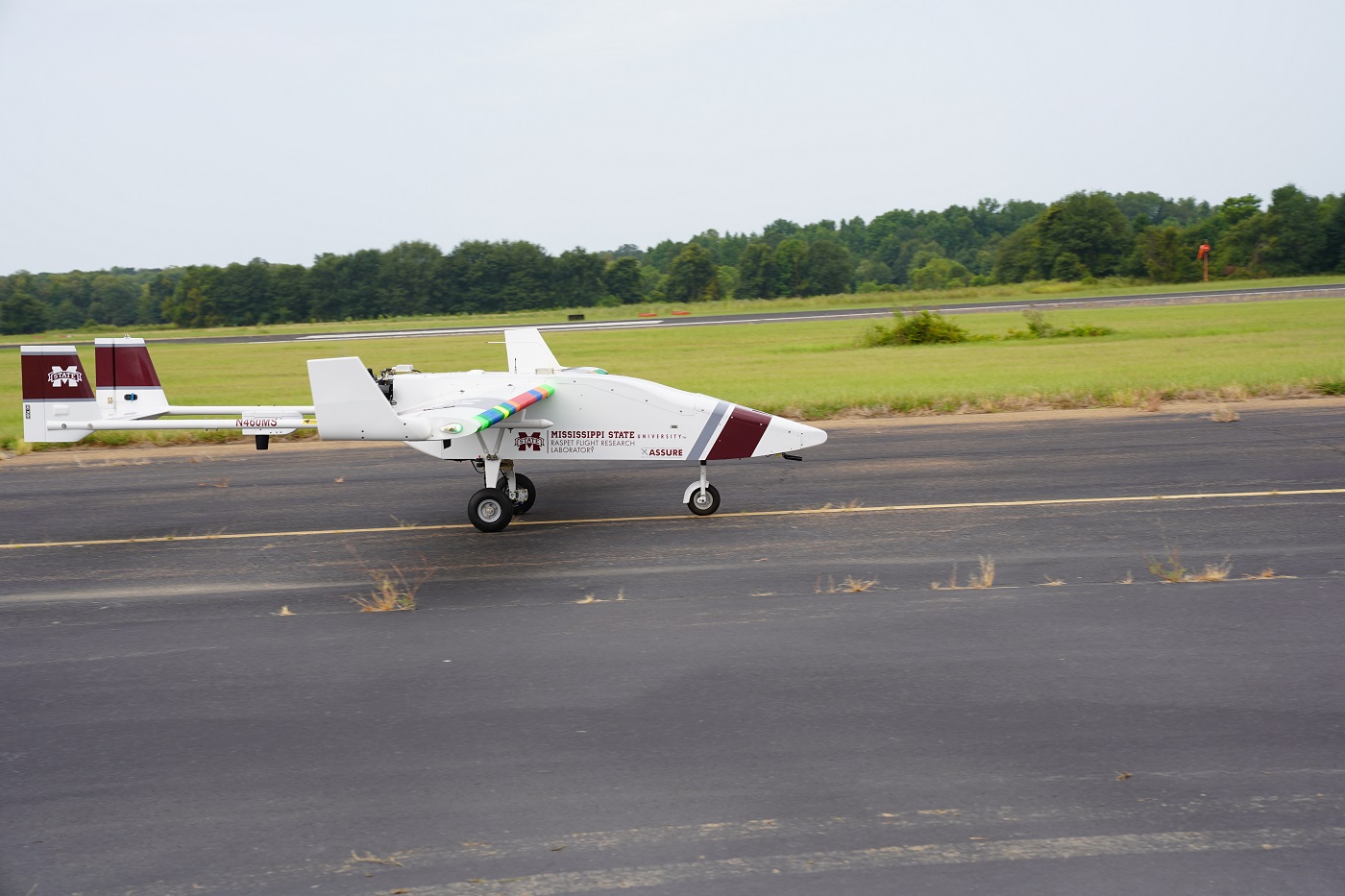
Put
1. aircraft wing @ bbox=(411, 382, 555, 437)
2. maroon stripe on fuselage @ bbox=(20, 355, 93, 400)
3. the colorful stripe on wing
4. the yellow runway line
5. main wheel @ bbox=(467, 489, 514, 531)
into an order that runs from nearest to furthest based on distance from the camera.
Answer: aircraft wing @ bbox=(411, 382, 555, 437), the colorful stripe on wing, main wheel @ bbox=(467, 489, 514, 531), the yellow runway line, maroon stripe on fuselage @ bbox=(20, 355, 93, 400)

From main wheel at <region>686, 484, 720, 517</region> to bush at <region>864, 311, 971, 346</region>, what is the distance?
31.5 m

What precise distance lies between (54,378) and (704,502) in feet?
27.0

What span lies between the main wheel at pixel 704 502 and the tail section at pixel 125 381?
22.6 ft

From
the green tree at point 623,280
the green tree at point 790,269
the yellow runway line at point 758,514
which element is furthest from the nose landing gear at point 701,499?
the green tree at point 790,269

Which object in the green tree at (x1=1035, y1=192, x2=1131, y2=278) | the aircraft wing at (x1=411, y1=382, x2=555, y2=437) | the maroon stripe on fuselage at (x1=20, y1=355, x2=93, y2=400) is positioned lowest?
the aircraft wing at (x1=411, y1=382, x2=555, y2=437)

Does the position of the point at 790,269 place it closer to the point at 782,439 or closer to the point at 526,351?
the point at 526,351

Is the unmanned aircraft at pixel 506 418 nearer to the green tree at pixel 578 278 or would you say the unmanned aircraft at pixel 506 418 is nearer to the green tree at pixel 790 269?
the green tree at pixel 578 278

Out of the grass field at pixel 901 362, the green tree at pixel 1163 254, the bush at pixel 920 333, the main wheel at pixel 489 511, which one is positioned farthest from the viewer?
the green tree at pixel 1163 254

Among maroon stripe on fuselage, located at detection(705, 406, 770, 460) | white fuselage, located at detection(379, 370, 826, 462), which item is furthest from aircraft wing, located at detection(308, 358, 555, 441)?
maroon stripe on fuselage, located at detection(705, 406, 770, 460)

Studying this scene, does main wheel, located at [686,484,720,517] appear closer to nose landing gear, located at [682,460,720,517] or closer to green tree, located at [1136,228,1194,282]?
nose landing gear, located at [682,460,720,517]

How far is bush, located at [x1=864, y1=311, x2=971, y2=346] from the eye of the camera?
142 ft

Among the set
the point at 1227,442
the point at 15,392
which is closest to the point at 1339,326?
the point at 1227,442

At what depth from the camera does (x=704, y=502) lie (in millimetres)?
13320

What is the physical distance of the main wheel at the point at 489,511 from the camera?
41.6ft
